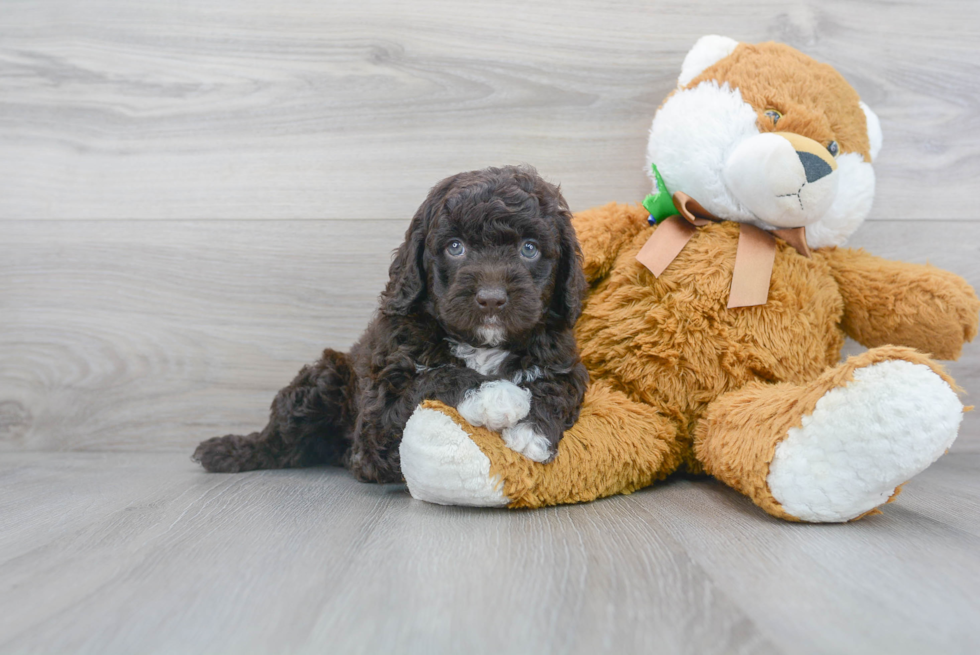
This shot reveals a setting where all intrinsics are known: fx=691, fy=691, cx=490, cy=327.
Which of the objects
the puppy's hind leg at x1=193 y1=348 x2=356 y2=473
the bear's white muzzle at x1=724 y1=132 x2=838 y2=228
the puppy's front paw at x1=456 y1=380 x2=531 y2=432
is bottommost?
the puppy's hind leg at x1=193 y1=348 x2=356 y2=473

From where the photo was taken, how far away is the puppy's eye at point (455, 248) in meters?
1.37

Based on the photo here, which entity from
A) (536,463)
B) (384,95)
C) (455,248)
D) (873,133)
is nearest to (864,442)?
(536,463)

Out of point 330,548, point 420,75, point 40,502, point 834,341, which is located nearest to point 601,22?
point 420,75

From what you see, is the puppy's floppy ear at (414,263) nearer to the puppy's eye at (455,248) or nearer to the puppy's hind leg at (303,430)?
the puppy's eye at (455,248)

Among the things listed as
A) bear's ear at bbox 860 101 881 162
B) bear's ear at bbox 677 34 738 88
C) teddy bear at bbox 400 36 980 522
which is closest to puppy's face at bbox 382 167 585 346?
teddy bear at bbox 400 36 980 522

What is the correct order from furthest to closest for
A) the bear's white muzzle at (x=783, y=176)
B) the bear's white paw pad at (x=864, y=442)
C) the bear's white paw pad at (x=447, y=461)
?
1. the bear's white muzzle at (x=783, y=176)
2. the bear's white paw pad at (x=447, y=461)
3. the bear's white paw pad at (x=864, y=442)

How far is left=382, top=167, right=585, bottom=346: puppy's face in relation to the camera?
4.30ft

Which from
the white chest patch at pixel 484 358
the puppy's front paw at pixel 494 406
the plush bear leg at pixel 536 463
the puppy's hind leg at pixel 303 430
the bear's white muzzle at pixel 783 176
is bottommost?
the puppy's hind leg at pixel 303 430

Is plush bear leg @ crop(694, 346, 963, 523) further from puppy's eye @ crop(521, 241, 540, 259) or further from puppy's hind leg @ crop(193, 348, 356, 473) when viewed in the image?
puppy's hind leg @ crop(193, 348, 356, 473)

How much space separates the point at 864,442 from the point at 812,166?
657mm

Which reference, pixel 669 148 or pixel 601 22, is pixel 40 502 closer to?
pixel 669 148

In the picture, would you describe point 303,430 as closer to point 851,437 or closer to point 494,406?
→ point 494,406

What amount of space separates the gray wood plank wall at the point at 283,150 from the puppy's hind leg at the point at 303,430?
Result: 0.29 metres

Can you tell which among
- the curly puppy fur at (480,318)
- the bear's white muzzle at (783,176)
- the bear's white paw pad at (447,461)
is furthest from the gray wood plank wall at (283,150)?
the bear's white paw pad at (447,461)
